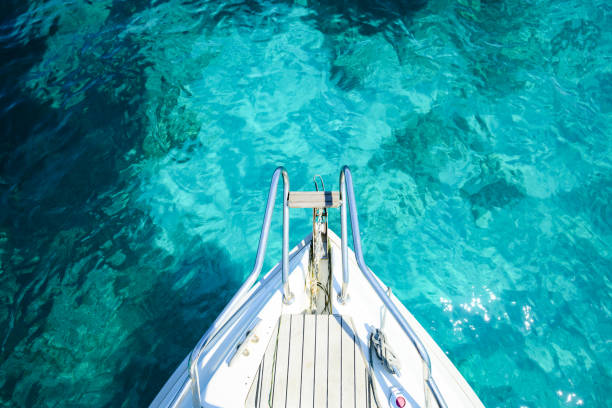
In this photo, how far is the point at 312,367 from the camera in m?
2.12

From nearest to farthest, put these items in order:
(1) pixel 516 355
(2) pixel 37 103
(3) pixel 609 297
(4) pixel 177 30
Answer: (1) pixel 516 355, (3) pixel 609 297, (2) pixel 37 103, (4) pixel 177 30

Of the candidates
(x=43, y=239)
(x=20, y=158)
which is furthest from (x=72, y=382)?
(x=20, y=158)

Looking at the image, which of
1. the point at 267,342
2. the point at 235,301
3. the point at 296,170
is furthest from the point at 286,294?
the point at 296,170

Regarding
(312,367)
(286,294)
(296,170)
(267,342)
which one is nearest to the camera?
(312,367)

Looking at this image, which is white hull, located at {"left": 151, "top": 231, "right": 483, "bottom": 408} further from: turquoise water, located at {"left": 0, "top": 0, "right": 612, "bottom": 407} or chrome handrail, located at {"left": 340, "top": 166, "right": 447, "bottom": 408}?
turquoise water, located at {"left": 0, "top": 0, "right": 612, "bottom": 407}

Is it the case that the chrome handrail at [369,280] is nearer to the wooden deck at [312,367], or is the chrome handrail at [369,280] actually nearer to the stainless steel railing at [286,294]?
the stainless steel railing at [286,294]

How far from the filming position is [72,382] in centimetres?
347

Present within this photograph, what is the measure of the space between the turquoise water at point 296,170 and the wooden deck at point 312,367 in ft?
6.28

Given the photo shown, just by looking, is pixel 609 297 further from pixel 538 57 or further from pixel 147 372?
pixel 147 372

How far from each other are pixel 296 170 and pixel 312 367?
3309mm

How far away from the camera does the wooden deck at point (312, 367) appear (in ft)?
6.56

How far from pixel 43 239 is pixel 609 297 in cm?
723

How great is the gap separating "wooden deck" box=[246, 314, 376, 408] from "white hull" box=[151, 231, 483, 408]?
80 mm

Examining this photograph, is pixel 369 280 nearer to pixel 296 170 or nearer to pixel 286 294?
pixel 286 294
